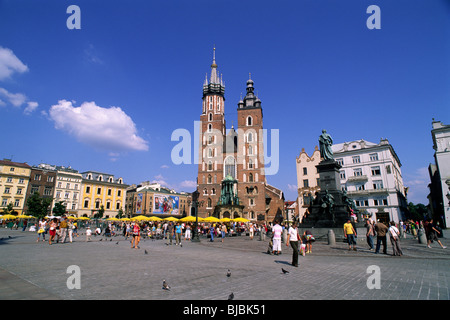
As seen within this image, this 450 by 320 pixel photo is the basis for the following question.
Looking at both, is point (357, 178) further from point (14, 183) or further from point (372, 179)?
point (14, 183)

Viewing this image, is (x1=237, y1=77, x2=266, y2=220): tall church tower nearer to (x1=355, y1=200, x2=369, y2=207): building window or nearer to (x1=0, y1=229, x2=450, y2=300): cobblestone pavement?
(x1=355, y1=200, x2=369, y2=207): building window

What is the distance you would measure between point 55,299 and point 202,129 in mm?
58009

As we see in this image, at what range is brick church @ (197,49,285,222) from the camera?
53938 millimetres

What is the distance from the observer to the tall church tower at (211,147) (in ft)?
185

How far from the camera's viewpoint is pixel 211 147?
59.9 meters

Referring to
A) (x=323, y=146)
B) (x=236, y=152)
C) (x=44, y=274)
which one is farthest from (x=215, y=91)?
(x=44, y=274)

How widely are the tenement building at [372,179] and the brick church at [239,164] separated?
1668 centimetres

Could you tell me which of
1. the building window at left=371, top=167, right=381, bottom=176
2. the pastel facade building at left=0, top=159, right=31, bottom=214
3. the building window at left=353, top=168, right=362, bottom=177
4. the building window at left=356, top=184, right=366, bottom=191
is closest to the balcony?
the building window at left=353, top=168, right=362, bottom=177

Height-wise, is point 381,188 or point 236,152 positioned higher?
point 236,152

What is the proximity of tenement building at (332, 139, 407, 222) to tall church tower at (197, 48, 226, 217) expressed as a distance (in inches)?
1043

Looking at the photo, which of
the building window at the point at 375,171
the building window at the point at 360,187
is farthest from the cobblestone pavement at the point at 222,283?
the building window at the point at 375,171

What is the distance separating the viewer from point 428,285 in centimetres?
539
